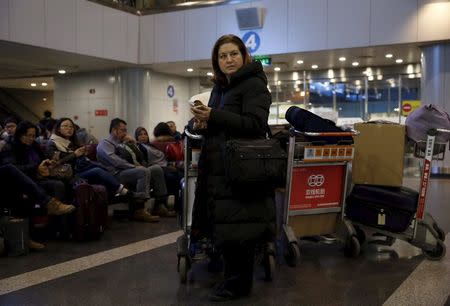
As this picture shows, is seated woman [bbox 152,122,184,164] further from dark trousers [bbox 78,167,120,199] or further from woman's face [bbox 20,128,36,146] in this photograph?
woman's face [bbox 20,128,36,146]

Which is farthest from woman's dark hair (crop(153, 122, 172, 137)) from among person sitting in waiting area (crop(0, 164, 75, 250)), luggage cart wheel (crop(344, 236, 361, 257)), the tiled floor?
luggage cart wheel (crop(344, 236, 361, 257))

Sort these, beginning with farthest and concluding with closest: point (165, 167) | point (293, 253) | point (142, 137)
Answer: point (142, 137)
point (165, 167)
point (293, 253)

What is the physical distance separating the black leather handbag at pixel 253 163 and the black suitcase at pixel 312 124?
1.33 metres

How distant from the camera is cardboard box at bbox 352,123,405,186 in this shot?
14.1 feet

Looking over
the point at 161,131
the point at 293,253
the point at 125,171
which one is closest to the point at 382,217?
the point at 293,253

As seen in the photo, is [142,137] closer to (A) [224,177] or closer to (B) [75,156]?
(B) [75,156]

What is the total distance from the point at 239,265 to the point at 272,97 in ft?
40.8

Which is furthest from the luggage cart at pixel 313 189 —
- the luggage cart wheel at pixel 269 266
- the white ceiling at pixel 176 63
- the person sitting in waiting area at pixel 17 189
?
the white ceiling at pixel 176 63

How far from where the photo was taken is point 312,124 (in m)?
4.09

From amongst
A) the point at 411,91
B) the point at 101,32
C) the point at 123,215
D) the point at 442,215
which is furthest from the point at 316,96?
the point at 123,215

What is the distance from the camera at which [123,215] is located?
20.2 feet

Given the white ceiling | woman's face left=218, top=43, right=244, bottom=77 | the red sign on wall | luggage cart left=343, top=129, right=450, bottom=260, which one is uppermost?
the white ceiling

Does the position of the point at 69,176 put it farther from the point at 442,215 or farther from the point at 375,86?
the point at 375,86

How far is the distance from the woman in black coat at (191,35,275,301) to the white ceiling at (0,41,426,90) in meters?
9.81
